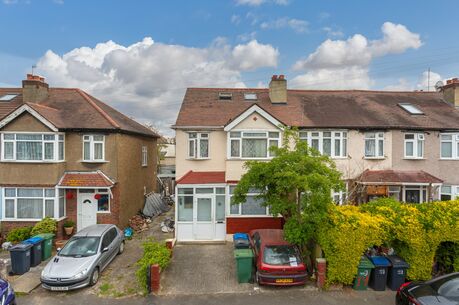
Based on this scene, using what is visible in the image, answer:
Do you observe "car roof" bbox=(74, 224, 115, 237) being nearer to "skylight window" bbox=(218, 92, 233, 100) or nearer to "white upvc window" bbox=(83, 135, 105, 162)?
"white upvc window" bbox=(83, 135, 105, 162)

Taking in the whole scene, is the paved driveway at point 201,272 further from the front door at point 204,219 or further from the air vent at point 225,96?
the air vent at point 225,96

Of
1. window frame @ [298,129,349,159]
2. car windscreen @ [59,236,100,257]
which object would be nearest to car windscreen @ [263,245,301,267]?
car windscreen @ [59,236,100,257]

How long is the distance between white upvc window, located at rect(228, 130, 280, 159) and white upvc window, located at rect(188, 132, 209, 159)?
1.44 meters

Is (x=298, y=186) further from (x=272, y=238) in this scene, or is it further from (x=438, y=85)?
(x=438, y=85)

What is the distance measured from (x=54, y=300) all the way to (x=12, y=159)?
8.69 metres

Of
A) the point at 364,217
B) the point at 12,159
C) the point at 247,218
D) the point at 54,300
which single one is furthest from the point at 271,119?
the point at 12,159

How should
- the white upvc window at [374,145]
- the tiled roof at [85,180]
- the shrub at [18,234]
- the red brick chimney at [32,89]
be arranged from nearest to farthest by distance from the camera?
the shrub at [18,234] < the tiled roof at [85,180] < the white upvc window at [374,145] < the red brick chimney at [32,89]

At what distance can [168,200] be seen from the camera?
2434 cm

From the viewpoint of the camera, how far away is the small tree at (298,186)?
952 centimetres

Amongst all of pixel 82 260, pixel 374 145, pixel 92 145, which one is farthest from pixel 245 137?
pixel 82 260

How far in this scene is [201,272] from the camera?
37.0ft

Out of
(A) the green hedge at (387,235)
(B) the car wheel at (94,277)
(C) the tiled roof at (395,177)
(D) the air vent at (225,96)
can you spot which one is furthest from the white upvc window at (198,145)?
(C) the tiled roof at (395,177)

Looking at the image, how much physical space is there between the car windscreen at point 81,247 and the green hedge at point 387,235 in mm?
8384

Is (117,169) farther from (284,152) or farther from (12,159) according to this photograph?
Answer: (284,152)
